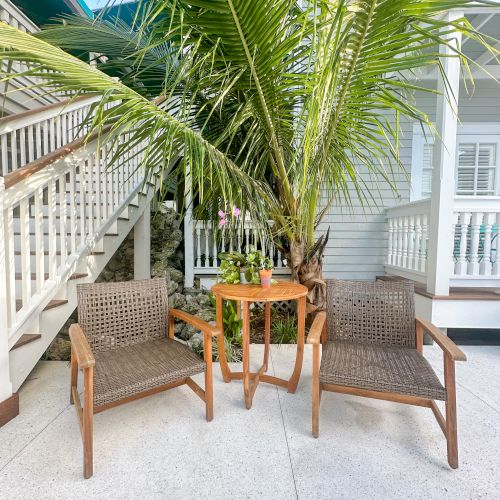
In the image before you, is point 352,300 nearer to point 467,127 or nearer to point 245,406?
point 245,406

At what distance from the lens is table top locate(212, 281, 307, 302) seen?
6.28ft

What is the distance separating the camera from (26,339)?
2.03m

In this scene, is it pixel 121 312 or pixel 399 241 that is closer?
pixel 121 312

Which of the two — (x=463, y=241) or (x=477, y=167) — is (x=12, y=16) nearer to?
(x=463, y=241)

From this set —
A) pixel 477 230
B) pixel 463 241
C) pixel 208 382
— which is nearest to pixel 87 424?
pixel 208 382

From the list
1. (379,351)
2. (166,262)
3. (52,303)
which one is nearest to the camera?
(379,351)

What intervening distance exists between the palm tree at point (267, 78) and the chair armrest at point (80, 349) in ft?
3.43

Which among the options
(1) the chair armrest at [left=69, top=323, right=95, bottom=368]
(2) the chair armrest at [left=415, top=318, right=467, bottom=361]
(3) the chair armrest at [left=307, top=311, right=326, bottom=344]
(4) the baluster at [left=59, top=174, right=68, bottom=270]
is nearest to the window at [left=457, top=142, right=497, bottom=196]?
(2) the chair armrest at [left=415, top=318, right=467, bottom=361]

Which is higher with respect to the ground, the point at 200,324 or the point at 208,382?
the point at 200,324

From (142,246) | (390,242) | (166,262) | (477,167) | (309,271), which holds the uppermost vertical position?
(477,167)

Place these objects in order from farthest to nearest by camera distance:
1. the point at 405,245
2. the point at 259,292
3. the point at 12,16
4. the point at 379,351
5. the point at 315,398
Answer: the point at 405,245 < the point at 12,16 < the point at 259,292 < the point at 379,351 < the point at 315,398

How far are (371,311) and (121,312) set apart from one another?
1.69 meters

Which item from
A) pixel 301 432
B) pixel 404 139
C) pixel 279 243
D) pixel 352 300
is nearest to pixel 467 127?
pixel 404 139

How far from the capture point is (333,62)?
153 cm
